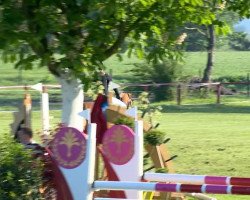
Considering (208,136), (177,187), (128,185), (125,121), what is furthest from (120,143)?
(208,136)

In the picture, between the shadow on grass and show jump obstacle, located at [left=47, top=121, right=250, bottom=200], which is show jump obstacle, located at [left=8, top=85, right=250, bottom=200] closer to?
show jump obstacle, located at [left=47, top=121, right=250, bottom=200]

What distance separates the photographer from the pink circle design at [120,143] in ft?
24.5

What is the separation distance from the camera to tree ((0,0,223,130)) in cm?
777

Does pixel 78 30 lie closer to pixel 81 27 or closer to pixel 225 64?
pixel 81 27

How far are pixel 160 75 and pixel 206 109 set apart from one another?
7.17 meters

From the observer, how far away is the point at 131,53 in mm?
9391

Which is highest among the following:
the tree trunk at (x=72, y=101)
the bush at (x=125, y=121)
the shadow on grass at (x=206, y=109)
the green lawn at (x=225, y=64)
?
the tree trunk at (x=72, y=101)

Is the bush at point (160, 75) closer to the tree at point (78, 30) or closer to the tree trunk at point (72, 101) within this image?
the tree trunk at point (72, 101)

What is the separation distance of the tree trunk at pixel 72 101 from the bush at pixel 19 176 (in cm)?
180

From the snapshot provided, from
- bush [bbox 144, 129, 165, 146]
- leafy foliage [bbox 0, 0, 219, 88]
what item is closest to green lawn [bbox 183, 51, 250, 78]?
bush [bbox 144, 129, 165, 146]

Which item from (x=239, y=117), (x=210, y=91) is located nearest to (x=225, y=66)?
(x=210, y=91)

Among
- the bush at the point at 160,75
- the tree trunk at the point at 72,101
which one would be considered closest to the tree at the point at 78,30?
the tree trunk at the point at 72,101

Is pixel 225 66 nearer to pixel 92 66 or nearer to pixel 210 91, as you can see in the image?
pixel 210 91

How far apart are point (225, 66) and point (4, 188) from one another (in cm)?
5761
